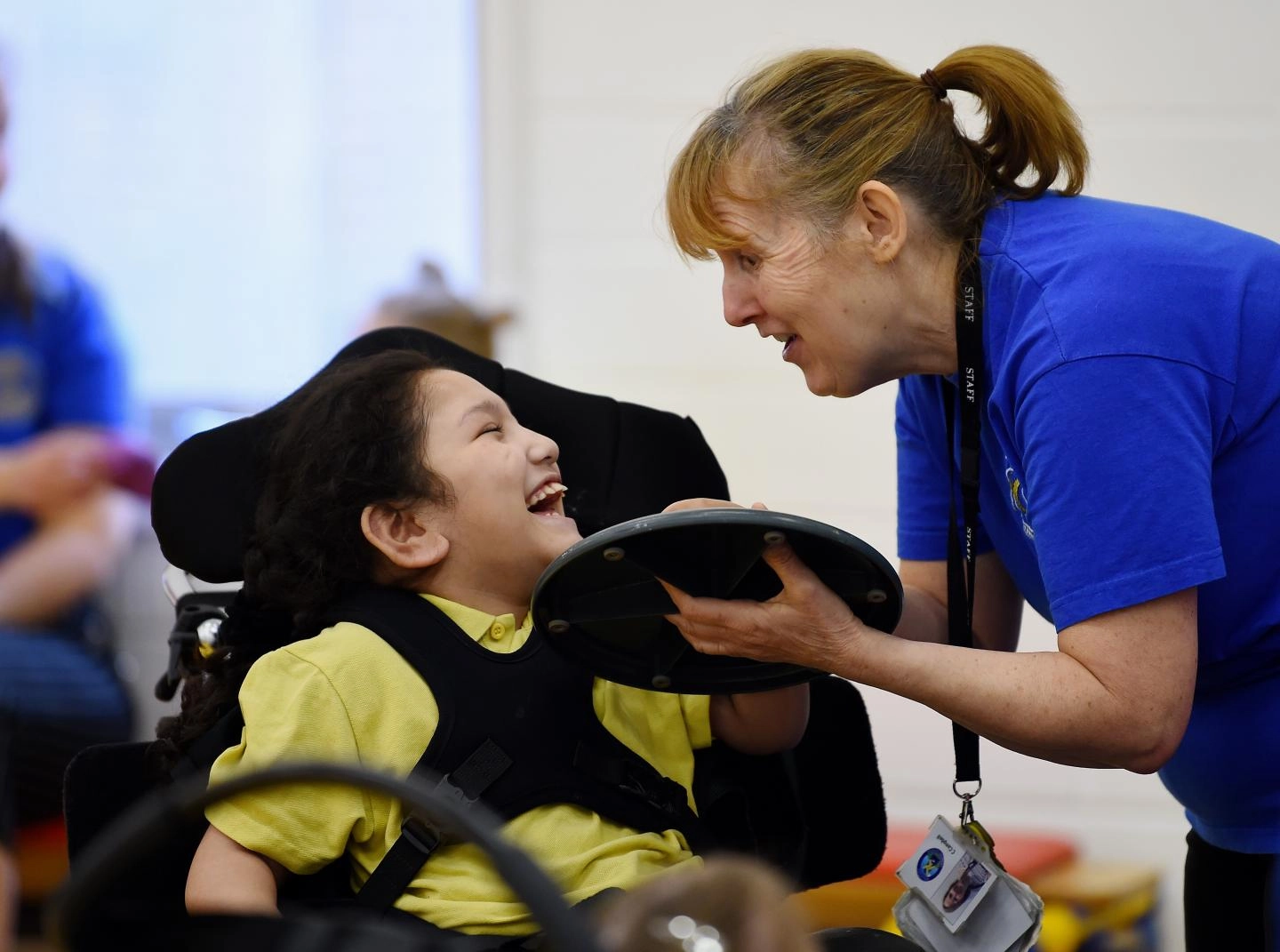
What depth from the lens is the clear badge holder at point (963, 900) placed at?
4.42 feet

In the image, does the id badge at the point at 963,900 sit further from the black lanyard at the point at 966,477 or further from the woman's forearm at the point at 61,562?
the woman's forearm at the point at 61,562

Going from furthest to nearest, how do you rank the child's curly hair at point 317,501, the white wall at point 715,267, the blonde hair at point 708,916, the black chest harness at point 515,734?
the white wall at point 715,267 → the child's curly hair at point 317,501 → the black chest harness at point 515,734 → the blonde hair at point 708,916

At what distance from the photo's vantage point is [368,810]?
4.14ft

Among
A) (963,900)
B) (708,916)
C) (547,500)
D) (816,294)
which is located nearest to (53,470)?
(547,500)

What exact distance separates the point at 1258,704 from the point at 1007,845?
5.68 feet

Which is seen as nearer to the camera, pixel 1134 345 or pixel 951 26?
pixel 1134 345

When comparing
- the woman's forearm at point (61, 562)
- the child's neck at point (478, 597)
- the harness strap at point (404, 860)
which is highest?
the child's neck at point (478, 597)

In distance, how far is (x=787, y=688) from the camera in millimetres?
1428

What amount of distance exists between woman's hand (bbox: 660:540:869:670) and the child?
19 cm

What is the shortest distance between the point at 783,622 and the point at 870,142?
48 centimetres

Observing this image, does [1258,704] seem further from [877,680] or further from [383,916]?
[383,916]

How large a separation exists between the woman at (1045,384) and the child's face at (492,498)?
0.89ft

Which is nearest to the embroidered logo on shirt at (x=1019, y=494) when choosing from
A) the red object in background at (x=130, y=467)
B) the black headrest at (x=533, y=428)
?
the black headrest at (x=533, y=428)

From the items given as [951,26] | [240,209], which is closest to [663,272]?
[951,26]
